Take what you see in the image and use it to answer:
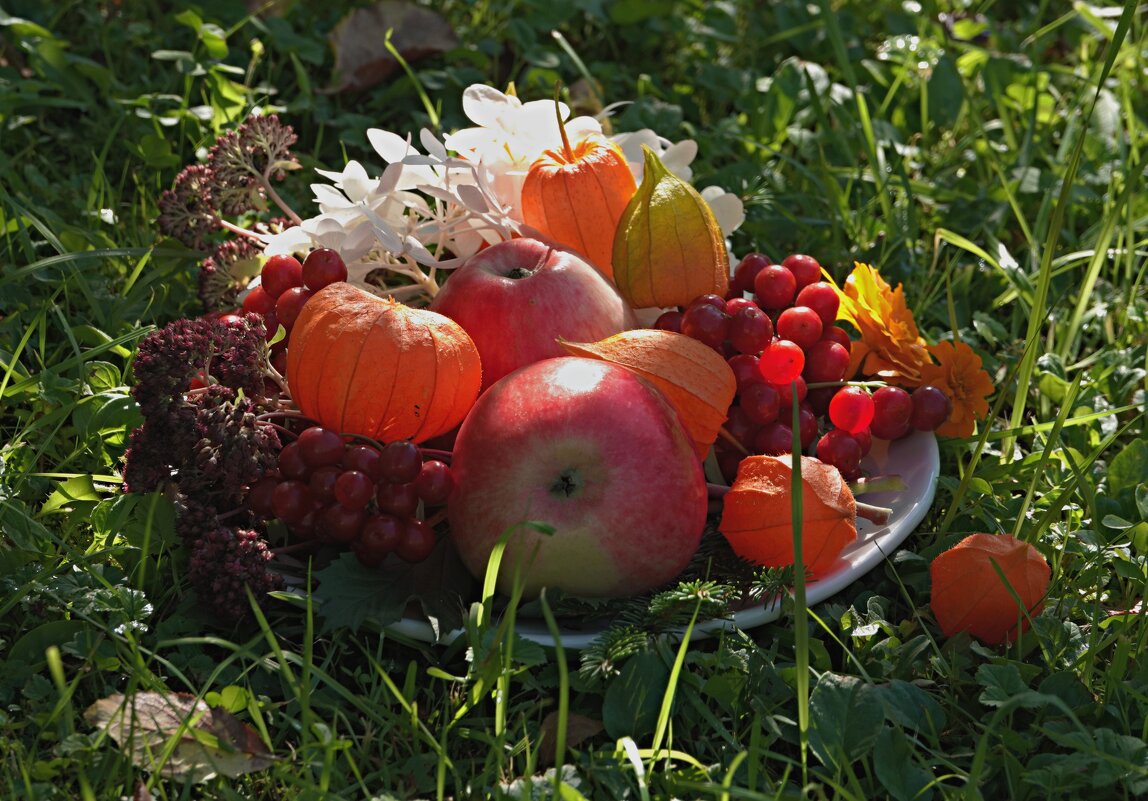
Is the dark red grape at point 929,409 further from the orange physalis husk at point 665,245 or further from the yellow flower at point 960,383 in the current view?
the orange physalis husk at point 665,245

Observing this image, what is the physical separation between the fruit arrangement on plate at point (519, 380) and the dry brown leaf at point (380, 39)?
99 cm

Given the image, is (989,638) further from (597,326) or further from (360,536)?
(360,536)

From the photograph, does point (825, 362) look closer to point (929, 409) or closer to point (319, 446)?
point (929, 409)

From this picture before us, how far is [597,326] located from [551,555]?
1.56 ft

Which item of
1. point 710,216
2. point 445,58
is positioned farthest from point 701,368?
point 445,58

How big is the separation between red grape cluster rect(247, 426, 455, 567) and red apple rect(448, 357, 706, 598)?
0.21 feet

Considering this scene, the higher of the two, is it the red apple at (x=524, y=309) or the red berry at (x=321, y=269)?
the red berry at (x=321, y=269)

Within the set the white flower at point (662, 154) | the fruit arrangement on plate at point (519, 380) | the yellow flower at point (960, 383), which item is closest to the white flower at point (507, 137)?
the fruit arrangement on plate at point (519, 380)

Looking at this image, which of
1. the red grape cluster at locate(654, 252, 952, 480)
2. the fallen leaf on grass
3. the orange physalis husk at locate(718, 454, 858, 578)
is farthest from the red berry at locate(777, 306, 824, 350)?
the fallen leaf on grass

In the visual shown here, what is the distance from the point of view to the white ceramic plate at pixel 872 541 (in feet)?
6.03

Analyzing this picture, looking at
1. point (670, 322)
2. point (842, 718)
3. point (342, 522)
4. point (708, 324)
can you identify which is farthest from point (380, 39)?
point (842, 718)

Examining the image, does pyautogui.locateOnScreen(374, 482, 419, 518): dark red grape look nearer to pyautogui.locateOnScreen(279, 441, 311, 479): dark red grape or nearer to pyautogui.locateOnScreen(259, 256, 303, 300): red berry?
pyautogui.locateOnScreen(279, 441, 311, 479): dark red grape

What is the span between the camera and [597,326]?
2145mm

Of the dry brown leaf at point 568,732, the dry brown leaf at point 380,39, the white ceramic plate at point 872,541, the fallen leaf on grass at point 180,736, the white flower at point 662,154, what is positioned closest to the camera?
the fallen leaf on grass at point 180,736
